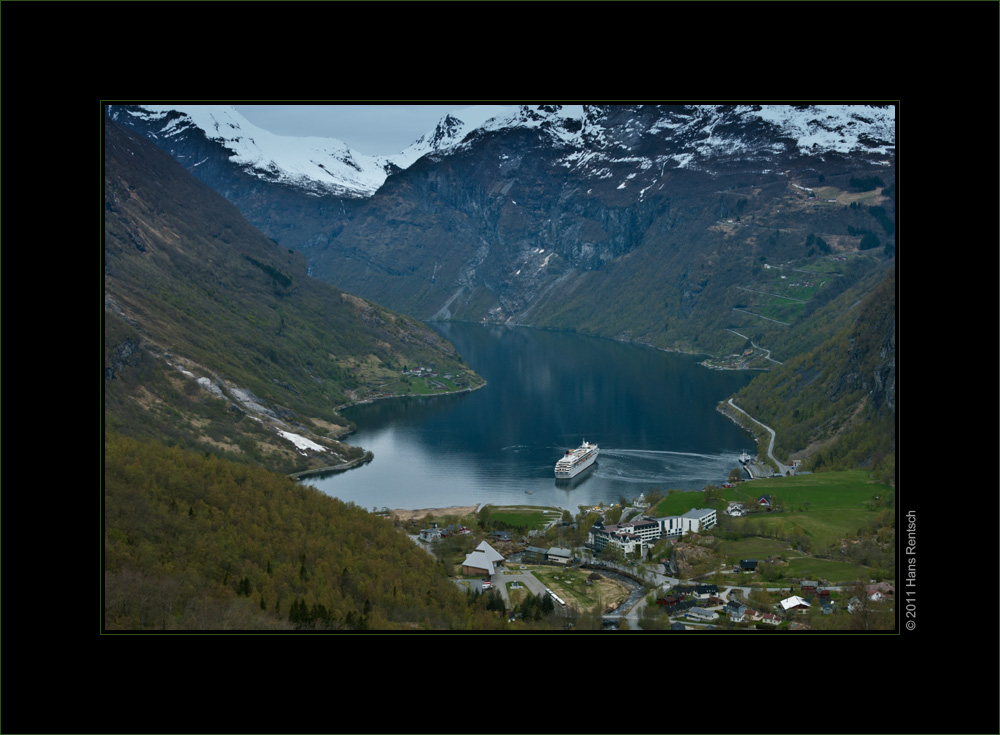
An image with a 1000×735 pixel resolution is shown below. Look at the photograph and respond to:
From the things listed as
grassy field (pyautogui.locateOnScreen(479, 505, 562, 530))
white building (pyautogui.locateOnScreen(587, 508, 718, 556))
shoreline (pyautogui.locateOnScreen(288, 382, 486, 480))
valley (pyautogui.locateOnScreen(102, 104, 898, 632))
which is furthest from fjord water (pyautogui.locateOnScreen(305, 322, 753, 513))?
white building (pyautogui.locateOnScreen(587, 508, 718, 556))

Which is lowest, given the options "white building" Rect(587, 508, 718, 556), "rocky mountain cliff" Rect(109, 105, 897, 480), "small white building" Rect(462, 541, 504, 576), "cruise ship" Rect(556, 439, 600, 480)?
"small white building" Rect(462, 541, 504, 576)

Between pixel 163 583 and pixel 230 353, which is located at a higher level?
pixel 230 353

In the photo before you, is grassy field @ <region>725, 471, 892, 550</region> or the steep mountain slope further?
the steep mountain slope

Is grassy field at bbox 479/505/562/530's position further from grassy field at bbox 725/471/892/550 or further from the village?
grassy field at bbox 725/471/892/550

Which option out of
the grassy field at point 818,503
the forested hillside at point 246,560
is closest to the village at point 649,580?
the grassy field at point 818,503

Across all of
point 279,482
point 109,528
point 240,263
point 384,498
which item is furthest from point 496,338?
point 109,528

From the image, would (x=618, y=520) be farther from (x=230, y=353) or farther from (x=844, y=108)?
(x=844, y=108)
